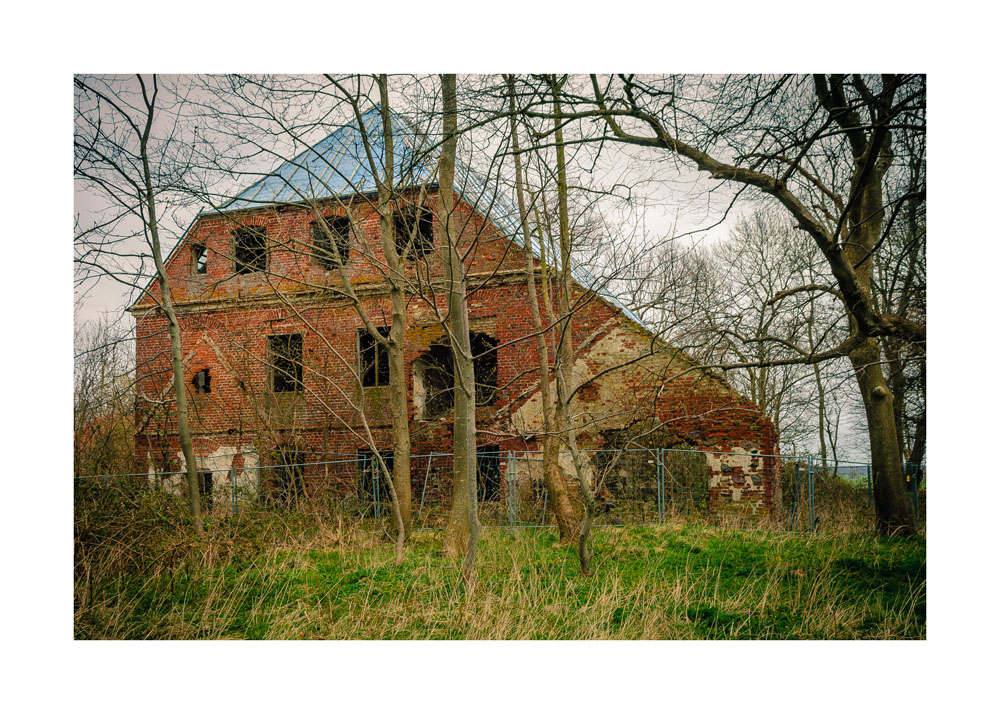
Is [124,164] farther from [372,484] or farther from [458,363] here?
[372,484]

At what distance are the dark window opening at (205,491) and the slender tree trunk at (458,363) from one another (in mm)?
1857

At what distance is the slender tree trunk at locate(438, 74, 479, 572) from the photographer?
4.23 m

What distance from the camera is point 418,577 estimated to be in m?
4.33

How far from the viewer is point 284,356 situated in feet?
22.0

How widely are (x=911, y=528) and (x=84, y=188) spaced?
19.3ft

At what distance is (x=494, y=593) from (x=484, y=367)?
4.93m

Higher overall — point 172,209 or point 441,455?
point 172,209

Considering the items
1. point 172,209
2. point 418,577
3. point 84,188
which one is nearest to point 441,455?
point 418,577

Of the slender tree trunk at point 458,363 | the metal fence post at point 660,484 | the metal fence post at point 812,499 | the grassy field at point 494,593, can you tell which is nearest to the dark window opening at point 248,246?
the slender tree trunk at point 458,363

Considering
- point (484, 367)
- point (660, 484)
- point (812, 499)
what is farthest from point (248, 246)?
point (812, 499)

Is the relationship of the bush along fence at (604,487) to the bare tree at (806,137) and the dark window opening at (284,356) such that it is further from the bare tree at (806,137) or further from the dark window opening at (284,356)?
the bare tree at (806,137)

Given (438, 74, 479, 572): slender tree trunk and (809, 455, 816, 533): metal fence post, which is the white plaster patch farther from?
(809, 455, 816, 533): metal fence post

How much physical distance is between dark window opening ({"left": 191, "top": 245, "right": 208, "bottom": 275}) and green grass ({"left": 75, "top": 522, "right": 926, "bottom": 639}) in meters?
2.39
